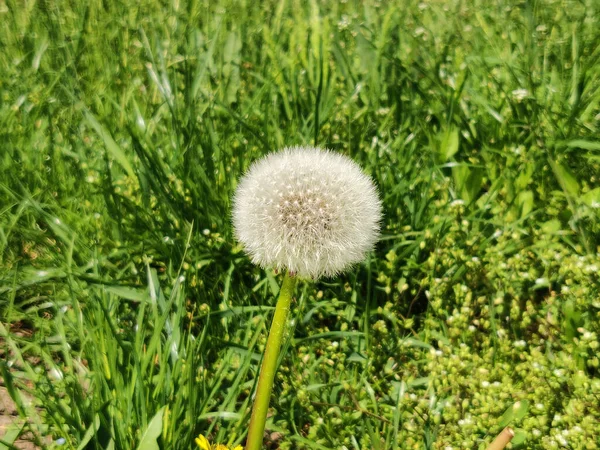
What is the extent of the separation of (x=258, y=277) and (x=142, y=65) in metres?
2.00

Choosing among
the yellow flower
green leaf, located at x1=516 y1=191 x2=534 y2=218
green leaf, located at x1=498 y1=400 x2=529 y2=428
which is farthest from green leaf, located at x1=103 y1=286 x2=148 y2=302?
green leaf, located at x1=516 y1=191 x2=534 y2=218

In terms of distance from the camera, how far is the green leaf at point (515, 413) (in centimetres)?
219

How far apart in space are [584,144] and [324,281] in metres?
1.21

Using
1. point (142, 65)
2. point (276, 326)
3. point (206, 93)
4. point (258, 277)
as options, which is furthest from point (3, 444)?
point (142, 65)

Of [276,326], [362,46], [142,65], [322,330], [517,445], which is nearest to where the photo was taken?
[276,326]

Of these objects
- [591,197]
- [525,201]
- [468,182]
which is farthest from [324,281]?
[591,197]

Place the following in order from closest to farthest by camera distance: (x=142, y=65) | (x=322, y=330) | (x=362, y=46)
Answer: (x=322, y=330), (x=362, y=46), (x=142, y=65)

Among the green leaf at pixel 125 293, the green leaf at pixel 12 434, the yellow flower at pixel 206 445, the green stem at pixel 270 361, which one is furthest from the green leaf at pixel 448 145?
the green leaf at pixel 12 434

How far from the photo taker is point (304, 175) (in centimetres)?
207

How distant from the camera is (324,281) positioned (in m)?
2.99

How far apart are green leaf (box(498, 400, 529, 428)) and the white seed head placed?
68cm

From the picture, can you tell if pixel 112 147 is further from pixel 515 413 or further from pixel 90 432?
pixel 515 413

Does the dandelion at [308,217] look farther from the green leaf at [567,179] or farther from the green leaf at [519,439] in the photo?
the green leaf at [567,179]

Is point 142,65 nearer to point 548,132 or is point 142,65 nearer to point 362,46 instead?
point 362,46
